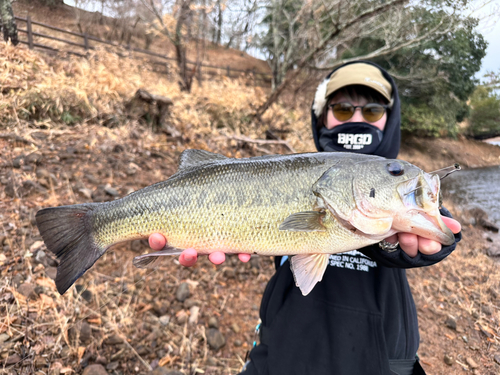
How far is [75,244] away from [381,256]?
226cm

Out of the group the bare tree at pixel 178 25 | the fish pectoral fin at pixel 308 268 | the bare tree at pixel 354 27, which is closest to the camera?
the fish pectoral fin at pixel 308 268

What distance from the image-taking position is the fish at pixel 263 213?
1692 mm

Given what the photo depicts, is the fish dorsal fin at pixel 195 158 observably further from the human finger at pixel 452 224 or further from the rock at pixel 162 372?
the rock at pixel 162 372

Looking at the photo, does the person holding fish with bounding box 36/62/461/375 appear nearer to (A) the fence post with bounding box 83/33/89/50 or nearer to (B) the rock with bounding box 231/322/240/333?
(B) the rock with bounding box 231/322/240/333

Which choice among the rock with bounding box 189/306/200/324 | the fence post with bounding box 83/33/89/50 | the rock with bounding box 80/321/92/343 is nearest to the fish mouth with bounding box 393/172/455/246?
the rock with bounding box 189/306/200/324

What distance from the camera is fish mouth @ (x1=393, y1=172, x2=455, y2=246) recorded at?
1.54 metres

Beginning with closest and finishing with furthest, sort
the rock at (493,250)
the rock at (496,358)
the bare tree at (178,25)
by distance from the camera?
the rock at (496,358) → the rock at (493,250) → the bare tree at (178,25)

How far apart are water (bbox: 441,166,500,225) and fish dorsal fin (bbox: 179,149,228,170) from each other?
898cm

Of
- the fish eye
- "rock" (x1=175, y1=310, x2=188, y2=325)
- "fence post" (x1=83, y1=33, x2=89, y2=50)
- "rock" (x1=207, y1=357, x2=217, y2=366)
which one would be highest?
"fence post" (x1=83, y1=33, x2=89, y2=50)

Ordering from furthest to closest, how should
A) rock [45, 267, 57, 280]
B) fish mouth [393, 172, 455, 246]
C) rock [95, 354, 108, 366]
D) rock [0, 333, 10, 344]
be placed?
rock [45, 267, 57, 280] → rock [95, 354, 108, 366] → rock [0, 333, 10, 344] → fish mouth [393, 172, 455, 246]

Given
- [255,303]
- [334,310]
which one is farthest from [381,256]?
[255,303]

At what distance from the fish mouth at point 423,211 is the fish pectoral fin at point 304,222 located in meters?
0.47

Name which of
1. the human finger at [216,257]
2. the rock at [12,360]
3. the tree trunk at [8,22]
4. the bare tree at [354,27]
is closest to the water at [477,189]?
the bare tree at [354,27]

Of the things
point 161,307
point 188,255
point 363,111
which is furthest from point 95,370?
point 363,111
